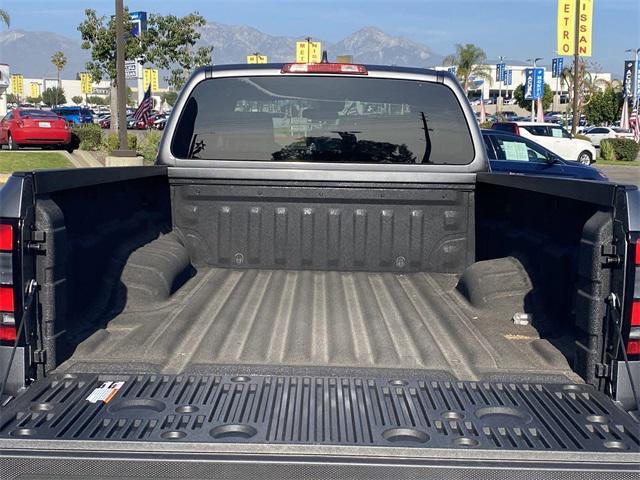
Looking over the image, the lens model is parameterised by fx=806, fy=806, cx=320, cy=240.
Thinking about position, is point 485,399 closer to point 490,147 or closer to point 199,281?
point 199,281

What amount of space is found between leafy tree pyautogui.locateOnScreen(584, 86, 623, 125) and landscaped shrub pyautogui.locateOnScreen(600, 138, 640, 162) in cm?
3646

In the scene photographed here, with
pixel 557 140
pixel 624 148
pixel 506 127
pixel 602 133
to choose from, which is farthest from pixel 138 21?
pixel 602 133

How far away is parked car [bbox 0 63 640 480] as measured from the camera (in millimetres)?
2215

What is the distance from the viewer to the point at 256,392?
8.63ft

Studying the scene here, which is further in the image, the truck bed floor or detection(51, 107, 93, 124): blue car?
detection(51, 107, 93, 124): blue car

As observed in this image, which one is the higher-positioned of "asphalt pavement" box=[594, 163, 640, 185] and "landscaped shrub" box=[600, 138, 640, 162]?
"landscaped shrub" box=[600, 138, 640, 162]

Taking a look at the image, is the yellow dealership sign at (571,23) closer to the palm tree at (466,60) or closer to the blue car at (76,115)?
the blue car at (76,115)

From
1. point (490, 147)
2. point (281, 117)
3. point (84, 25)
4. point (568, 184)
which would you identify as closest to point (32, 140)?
point (84, 25)

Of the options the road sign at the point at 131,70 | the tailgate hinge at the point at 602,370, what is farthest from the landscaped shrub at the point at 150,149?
the tailgate hinge at the point at 602,370

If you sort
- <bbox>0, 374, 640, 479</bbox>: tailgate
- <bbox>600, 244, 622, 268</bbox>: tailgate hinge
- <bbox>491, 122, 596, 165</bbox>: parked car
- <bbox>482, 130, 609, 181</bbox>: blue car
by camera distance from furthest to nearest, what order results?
1. <bbox>491, 122, 596, 165</bbox>: parked car
2. <bbox>482, 130, 609, 181</bbox>: blue car
3. <bbox>600, 244, 622, 268</bbox>: tailgate hinge
4. <bbox>0, 374, 640, 479</bbox>: tailgate

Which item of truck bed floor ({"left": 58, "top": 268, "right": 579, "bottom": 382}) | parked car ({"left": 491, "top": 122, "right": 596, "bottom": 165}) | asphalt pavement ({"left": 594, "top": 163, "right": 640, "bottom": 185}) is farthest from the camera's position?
parked car ({"left": 491, "top": 122, "right": 596, "bottom": 165})

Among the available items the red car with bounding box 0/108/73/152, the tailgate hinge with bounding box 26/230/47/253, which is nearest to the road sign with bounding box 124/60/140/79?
the red car with bounding box 0/108/73/152

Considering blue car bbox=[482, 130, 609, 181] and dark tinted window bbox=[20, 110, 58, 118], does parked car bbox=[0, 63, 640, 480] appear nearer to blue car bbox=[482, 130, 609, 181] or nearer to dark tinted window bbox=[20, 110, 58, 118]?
blue car bbox=[482, 130, 609, 181]

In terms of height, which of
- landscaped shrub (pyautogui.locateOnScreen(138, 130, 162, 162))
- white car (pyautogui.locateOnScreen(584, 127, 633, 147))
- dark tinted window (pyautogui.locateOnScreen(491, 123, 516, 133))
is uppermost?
dark tinted window (pyautogui.locateOnScreen(491, 123, 516, 133))
